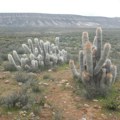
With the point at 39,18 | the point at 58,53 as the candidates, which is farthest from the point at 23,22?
the point at 58,53

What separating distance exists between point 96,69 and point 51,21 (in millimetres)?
98627

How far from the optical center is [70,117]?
6289 millimetres

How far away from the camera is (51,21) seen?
105 metres

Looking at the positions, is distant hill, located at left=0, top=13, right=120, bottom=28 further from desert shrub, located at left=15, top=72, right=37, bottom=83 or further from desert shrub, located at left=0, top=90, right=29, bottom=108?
desert shrub, located at left=0, top=90, right=29, bottom=108

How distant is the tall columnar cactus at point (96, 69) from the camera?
754 centimetres

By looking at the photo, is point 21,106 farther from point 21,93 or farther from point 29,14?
point 29,14

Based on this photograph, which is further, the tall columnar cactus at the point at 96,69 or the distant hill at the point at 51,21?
the distant hill at the point at 51,21

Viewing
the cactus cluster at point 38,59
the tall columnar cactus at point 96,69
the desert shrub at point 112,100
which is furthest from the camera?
the cactus cluster at point 38,59

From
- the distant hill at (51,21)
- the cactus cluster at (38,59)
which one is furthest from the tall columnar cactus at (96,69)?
the distant hill at (51,21)

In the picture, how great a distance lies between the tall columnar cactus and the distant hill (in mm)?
92957

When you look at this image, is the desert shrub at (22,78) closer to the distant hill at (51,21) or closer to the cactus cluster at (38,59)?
the cactus cluster at (38,59)

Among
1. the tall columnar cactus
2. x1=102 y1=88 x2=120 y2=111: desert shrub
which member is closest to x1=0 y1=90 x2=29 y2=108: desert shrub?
the tall columnar cactus

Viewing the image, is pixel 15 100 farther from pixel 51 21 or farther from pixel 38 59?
pixel 51 21

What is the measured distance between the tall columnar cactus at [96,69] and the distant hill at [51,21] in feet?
305
